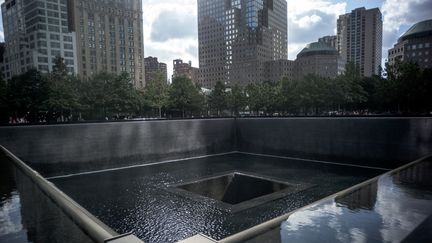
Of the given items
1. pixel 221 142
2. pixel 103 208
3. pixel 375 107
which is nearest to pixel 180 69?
pixel 375 107

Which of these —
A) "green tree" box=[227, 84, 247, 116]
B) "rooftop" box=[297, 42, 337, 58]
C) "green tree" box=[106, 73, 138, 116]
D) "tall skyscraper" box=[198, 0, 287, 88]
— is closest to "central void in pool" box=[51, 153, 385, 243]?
"green tree" box=[106, 73, 138, 116]

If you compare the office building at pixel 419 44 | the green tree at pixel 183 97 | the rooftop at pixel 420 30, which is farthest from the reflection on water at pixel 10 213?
the rooftop at pixel 420 30

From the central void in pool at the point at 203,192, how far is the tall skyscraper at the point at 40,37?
76352 millimetres

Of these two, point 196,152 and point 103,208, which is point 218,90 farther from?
point 103,208

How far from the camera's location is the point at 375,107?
41125 mm

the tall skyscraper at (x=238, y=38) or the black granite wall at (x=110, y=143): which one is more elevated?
the tall skyscraper at (x=238, y=38)

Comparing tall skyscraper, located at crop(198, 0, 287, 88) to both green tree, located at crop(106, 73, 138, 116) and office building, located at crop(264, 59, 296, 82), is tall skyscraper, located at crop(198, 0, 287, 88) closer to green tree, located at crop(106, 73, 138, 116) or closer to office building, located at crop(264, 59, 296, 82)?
office building, located at crop(264, 59, 296, 82)

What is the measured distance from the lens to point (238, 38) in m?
119

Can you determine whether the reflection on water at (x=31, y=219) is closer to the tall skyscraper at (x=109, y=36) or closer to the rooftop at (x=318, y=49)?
the tall skyscraper at (x=109, y=36)

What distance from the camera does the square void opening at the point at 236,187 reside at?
550 inches

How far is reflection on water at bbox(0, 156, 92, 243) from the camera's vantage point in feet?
12.0

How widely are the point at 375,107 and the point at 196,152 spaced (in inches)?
1194

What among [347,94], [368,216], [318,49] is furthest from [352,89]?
[318,49]

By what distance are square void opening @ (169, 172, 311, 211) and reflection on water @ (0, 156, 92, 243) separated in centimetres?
807
